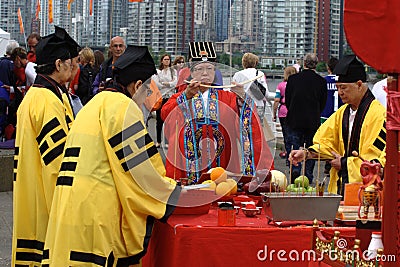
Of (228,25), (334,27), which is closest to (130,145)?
(228,25)

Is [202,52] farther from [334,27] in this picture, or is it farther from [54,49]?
[334,27]

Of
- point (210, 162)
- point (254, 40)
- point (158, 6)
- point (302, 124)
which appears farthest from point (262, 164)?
point (158, 6)

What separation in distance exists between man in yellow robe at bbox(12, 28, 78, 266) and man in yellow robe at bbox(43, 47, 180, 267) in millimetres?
587

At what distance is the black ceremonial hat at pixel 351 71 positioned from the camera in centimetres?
500

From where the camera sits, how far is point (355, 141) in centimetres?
514

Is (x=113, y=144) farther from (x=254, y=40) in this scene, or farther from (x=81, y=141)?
(x=254, y=40)

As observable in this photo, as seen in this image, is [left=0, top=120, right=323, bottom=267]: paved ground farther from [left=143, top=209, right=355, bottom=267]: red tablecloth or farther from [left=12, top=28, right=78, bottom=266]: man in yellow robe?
[left=143, top=209, right=355, bottom=267]: red tablecloth

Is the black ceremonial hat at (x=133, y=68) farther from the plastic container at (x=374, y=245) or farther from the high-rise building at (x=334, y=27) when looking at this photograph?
the high-rise building at (x=334, y=27)

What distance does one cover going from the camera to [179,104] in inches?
221

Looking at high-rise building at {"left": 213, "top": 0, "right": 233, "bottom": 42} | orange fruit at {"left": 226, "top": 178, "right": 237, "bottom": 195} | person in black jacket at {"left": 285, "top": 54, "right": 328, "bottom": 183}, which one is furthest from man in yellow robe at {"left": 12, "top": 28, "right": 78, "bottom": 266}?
person in black jacket at {"left": 285, "top": 54, "right": 328, "bottom": 183}

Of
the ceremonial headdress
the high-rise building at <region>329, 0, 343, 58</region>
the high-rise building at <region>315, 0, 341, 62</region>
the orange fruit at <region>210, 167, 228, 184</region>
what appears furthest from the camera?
the high-rise building at <region>315, 0, 341, 62</region>

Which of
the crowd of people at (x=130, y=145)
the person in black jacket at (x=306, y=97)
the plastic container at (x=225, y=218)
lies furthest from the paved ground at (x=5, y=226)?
the person in black jacket at (x=306, y=97)

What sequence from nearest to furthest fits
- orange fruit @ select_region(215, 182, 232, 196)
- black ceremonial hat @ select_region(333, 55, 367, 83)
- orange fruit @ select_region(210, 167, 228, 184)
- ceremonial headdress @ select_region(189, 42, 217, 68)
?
orange fruit @ select_region(215, 182, 232, 196) < orange fruit @ select_region(210, 167, 228, 184) < black ceremonial hat @ select_region(333, 55, 367, 83) < ceremonial headdress @ select_region(189, 42, 217, 68)

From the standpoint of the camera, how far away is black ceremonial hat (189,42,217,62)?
539cm
